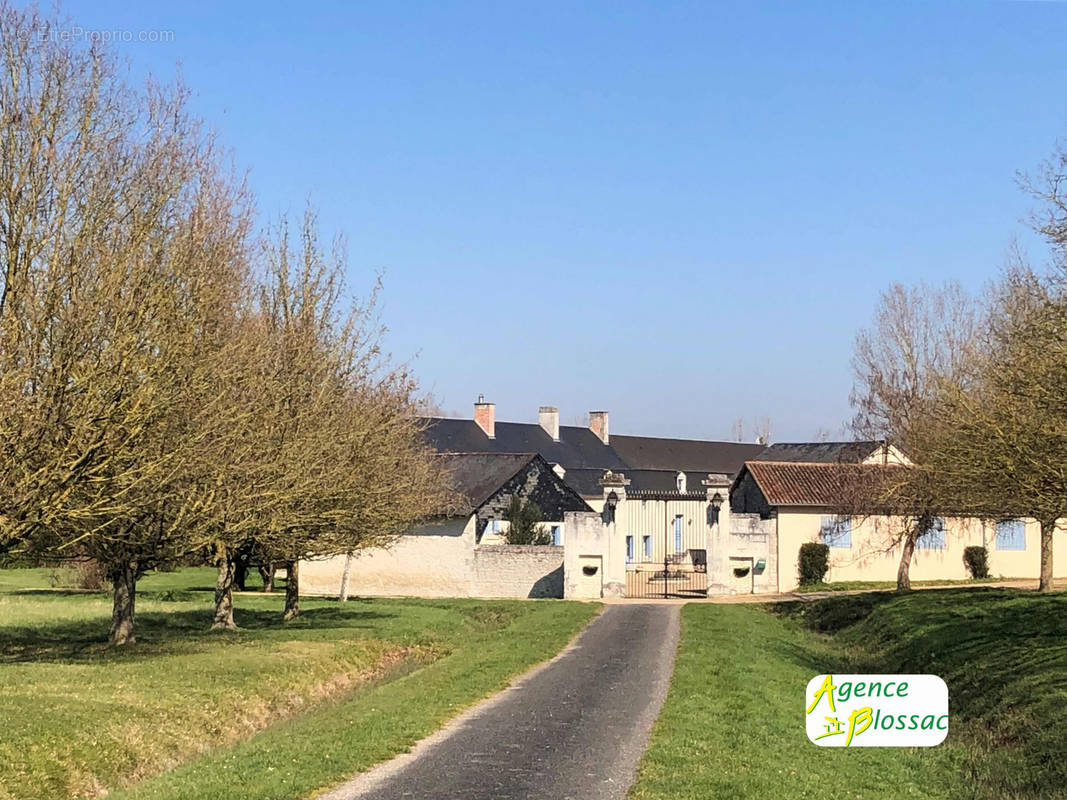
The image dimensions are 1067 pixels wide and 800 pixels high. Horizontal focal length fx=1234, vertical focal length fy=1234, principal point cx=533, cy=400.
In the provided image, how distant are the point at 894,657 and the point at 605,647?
18.2 feet

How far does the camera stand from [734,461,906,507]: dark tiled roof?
40.0 m

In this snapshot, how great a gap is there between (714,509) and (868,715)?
26299mm

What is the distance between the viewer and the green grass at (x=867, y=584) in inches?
1608

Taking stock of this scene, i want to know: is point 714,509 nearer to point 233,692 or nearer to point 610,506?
point 610,506

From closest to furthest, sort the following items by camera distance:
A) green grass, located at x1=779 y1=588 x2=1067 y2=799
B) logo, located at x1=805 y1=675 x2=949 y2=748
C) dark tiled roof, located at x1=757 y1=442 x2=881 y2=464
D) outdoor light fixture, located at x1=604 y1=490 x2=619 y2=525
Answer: green grass, located at x1=779 y1=588 x2=1067 y2=799 → logo, located at x1=805 y1=675 x2=949 y2=748 → outdoor light fixture, located at x1=604 y1=490 x2=619 y2=525 → dark tiled roof, located at x1=757 y1=442 x2=881 y2=464

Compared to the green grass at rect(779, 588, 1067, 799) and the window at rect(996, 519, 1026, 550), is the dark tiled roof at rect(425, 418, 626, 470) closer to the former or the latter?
the window at rect(996, 519, 1026, 550)

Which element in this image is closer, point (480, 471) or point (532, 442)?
point (480, 471)

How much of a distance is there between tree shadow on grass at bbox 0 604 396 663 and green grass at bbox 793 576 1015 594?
600 inches

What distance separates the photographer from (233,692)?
17312mm

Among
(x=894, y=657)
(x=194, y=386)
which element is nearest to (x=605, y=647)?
(x=894, y=657)

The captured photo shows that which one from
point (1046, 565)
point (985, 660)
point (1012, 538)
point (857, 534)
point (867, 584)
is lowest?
point (985, 660)

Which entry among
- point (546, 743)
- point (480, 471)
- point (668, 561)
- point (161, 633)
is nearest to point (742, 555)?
point (668, 561)

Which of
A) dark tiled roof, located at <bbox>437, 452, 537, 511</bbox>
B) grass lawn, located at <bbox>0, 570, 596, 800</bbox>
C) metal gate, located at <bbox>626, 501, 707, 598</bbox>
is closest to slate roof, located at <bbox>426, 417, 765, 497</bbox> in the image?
metal gate, located at <bbox>626, 501, 707, 598</bbox>

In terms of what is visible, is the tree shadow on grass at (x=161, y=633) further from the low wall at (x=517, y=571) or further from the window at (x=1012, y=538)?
the window at (x=1012, y=538)
